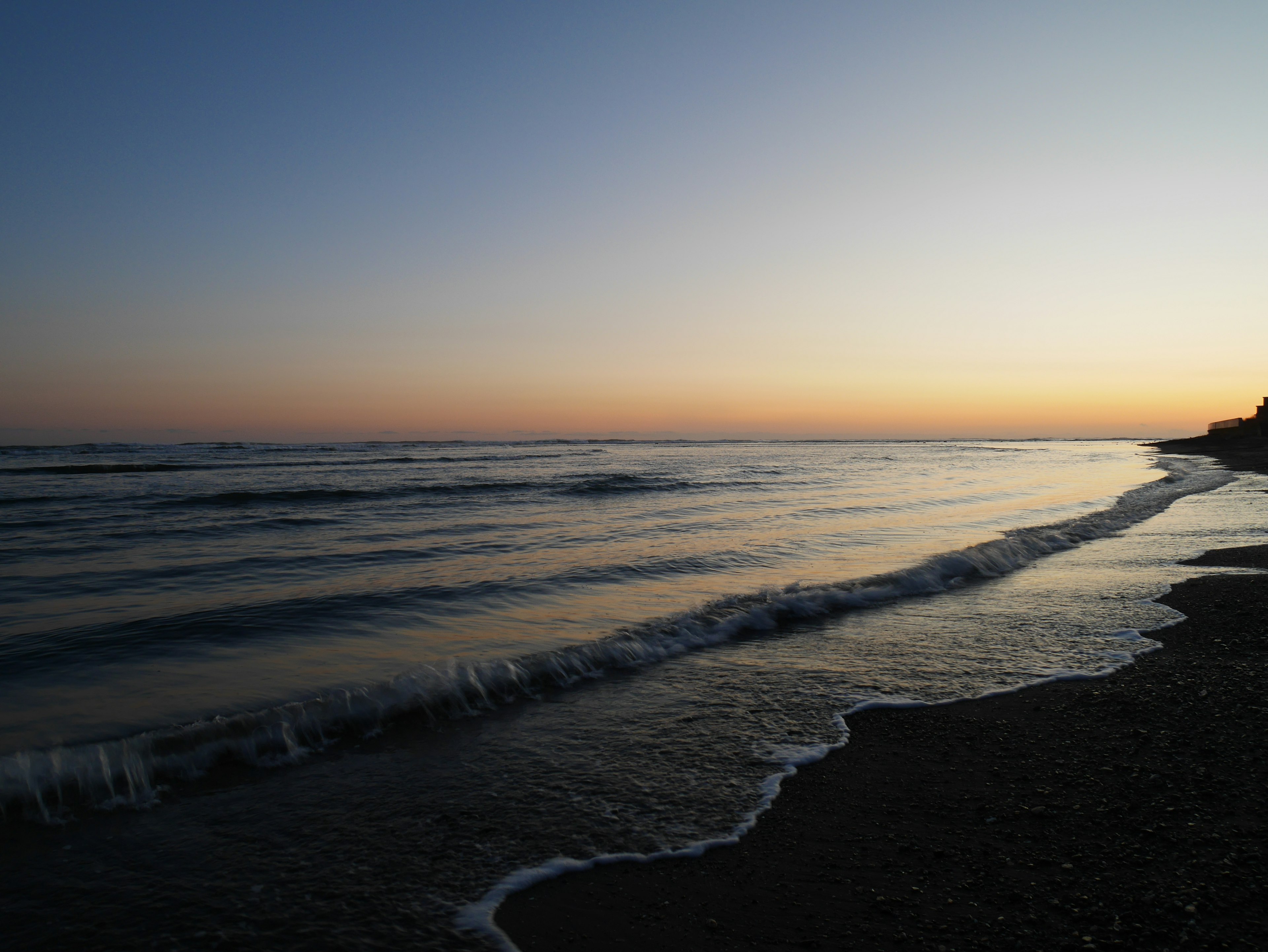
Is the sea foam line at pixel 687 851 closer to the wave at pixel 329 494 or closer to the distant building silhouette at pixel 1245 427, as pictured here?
the wave at pixel 329 494

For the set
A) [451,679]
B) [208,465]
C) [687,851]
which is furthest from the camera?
[208,465]

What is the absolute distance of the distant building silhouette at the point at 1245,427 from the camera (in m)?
63.6

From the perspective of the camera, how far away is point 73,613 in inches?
322

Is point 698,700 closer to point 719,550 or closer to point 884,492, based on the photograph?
point 719,550

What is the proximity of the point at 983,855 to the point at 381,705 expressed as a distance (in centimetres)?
420

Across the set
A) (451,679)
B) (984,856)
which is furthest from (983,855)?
(451,679)

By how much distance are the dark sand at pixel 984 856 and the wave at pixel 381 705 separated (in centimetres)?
252

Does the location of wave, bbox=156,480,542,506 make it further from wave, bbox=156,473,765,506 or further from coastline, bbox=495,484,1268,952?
coastline, bbox=495,484,1268,952

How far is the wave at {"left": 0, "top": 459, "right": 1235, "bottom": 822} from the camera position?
4.03 meters

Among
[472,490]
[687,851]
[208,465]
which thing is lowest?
[687,851]

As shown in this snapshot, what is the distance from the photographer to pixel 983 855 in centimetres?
310

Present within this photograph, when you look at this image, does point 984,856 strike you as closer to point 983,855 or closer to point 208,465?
point 983,855

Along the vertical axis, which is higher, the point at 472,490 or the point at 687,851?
the point at 472,490

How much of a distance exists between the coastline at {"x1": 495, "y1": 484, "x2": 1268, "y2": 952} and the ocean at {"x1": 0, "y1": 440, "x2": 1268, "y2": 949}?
0.99ft
